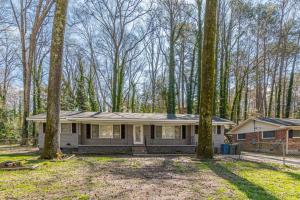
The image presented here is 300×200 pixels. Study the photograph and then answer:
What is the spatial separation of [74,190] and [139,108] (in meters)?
31.1

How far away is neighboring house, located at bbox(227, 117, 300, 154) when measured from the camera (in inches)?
710

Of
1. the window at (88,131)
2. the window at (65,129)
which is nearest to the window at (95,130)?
the window at (88,131)

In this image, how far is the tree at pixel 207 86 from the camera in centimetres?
1095

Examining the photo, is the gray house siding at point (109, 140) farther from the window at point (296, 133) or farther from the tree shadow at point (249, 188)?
the window at point (296, 133)

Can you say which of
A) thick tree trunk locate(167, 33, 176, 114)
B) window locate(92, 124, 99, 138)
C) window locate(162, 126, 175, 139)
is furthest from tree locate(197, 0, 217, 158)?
thick tree trunk locate(167, 33, 176, 114)

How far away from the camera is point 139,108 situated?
36500 mm

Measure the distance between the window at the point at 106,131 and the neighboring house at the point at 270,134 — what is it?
420 inches

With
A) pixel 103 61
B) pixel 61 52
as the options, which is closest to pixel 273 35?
pixel 103 61

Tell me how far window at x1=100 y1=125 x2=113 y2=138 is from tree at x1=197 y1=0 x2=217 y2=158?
725 cm

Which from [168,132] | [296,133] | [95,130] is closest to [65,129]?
[95,130]

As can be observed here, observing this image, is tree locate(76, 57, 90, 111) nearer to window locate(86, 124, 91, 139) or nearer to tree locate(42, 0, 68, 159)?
window locate(86, 124, 91, 139)

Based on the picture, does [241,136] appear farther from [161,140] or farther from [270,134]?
[161,140]

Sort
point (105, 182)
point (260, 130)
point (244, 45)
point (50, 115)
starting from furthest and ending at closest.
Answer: point (244, 45) < point (260, 130) < point (50, 115) < point (105, 182)

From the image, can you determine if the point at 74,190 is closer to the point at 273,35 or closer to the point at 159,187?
the point at 159,187
